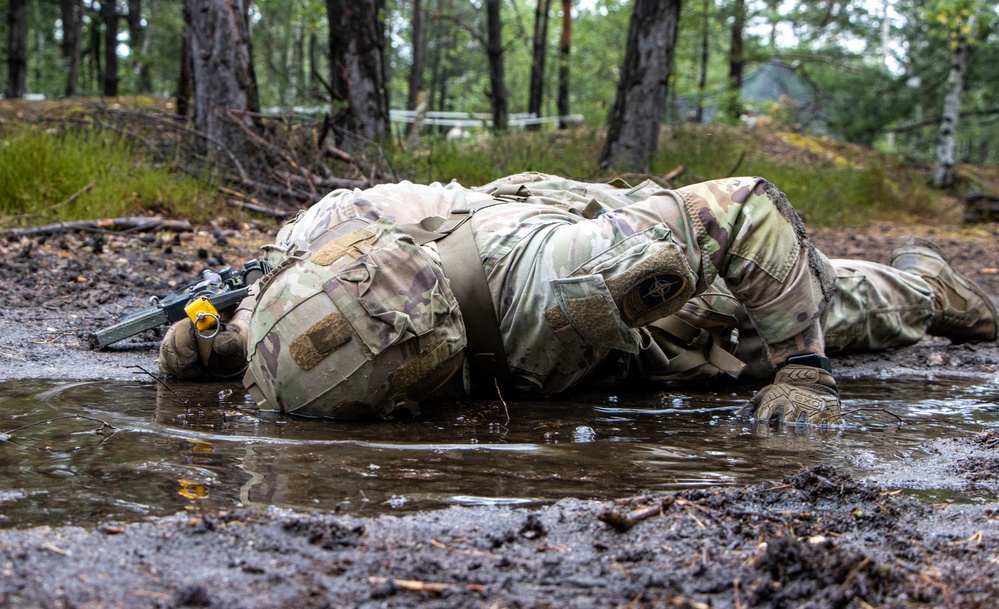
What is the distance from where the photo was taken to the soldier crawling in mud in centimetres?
263

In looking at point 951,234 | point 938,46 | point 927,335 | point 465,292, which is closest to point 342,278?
point 465,292

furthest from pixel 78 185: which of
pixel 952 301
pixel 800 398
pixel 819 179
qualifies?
pixel 819 179

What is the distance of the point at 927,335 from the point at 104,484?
14.6 feet

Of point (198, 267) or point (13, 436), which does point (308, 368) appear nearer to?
point (13, 436)

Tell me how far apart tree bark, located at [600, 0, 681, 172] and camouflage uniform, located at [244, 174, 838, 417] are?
218 inches

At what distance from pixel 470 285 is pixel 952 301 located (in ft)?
9.38

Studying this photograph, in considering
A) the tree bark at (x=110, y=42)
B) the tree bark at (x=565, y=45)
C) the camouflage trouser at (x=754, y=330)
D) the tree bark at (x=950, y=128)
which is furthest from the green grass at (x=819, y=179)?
the tree bark at (x=110, y=42)

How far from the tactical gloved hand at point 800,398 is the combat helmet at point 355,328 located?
1066mm

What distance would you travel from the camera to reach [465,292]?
2896mm

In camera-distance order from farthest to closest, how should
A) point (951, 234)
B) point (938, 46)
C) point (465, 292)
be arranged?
point (938, 46), point (951, 234), point (465, 292)

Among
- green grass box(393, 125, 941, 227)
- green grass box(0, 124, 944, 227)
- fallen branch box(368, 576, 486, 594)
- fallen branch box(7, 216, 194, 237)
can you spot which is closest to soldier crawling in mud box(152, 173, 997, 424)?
fallen branch box(368, 576, 486, 594)

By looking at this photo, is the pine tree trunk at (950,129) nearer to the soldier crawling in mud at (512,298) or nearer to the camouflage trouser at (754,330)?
the camouflage trouser at (754,330)

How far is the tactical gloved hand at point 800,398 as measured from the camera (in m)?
2.95

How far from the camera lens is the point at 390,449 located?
2.51 m
